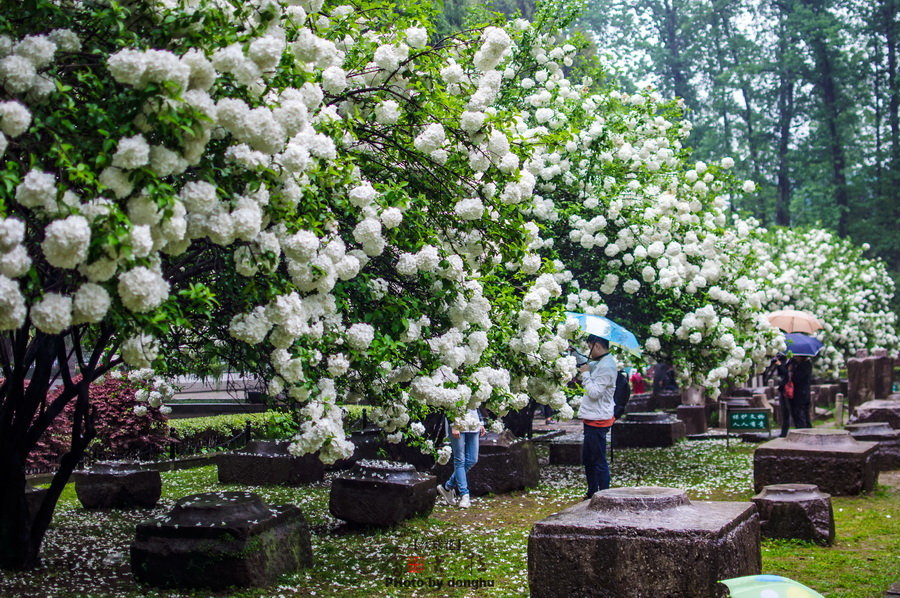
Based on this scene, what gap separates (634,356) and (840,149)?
33.0 m

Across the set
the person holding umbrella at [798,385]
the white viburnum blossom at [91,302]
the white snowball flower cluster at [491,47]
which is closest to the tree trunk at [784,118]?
the person holding umbrella at [798,385]

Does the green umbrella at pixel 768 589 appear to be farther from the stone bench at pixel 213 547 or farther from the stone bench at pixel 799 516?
the stone bench at pixel 799 516

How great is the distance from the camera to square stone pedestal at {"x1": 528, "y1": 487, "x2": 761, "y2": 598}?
460 centimetres

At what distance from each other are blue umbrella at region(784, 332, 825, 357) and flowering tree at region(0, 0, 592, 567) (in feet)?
29.0

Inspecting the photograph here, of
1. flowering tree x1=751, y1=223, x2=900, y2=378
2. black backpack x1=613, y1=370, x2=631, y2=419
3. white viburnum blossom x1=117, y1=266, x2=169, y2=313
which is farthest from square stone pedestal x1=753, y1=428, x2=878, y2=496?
flowering tree x1=751, y1=223, x2=900, y2=378

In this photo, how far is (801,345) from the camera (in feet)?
50.1

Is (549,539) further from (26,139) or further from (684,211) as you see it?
(684,211)

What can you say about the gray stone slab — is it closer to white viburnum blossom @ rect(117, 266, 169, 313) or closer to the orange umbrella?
the orange umbrella

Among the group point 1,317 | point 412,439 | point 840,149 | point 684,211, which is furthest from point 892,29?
point 1,317

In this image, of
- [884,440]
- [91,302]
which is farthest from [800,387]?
[91,302]

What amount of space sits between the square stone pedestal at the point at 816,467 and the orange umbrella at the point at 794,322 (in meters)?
6.88

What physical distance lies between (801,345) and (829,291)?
9.82 metres

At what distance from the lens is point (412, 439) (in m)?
6.16

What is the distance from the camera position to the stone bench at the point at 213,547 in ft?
19.3
